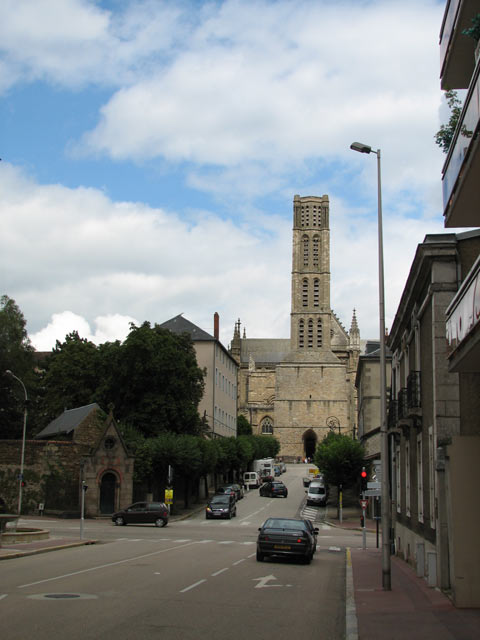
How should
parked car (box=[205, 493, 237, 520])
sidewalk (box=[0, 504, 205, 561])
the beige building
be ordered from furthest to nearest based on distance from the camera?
1. the beige building
2. parked car (box=[205, 493, 237, 520])
3. sidewalk (box=[0, 504, 205, 561])

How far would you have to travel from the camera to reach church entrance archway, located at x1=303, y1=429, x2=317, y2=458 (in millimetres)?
114125

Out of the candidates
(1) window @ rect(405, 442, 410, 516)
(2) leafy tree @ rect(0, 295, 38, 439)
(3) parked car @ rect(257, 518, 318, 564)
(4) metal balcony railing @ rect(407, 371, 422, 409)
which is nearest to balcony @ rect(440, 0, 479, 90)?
(4) metal balcony railing @ rect(407, 371, 422, 409)

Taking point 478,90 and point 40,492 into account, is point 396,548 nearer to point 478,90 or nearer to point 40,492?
point 478,90

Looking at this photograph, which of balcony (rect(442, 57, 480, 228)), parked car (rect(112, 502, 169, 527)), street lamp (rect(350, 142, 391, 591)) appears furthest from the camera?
parked car (rect(112, 502, 169, 527))

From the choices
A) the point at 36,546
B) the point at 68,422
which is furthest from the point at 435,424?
the point at 68,422

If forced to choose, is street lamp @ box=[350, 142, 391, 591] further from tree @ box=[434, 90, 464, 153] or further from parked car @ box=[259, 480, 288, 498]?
parked car @ box=[259, 480, 288, 498]

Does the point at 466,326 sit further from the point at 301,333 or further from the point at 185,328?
the point at 301,333

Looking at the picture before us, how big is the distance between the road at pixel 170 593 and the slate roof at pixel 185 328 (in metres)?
48.4

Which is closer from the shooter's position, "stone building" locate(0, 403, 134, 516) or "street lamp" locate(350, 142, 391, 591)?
"street lamp" locate(350, 142, 391, 591)

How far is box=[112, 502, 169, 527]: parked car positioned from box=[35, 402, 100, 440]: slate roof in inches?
329

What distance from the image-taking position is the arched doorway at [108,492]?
144 ft

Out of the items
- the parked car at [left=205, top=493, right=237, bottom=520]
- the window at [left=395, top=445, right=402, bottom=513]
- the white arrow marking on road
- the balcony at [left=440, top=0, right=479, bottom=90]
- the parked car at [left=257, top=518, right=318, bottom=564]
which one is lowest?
the parked car at [left=205, top=493, right=237, bottom=520]

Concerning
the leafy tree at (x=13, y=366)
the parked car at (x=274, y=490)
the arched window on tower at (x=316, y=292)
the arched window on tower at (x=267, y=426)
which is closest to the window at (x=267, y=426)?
the arched window on tower at (x=267, y=426)

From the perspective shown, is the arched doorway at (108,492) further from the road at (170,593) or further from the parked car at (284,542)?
the parked car at (284,542)
